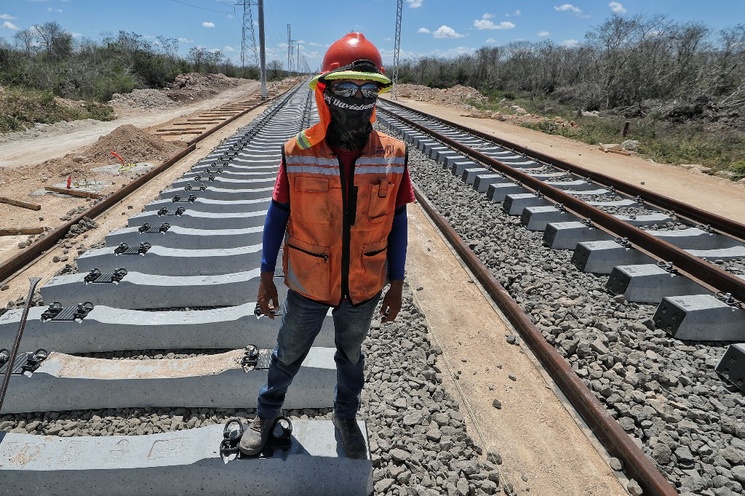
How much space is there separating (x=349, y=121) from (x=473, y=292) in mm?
3078

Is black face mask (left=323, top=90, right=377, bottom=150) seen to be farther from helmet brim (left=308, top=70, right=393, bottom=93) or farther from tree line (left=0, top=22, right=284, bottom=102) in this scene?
tree line (left=0, top=22, right=284, bottom=102)

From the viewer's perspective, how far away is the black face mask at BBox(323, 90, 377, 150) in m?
1.74

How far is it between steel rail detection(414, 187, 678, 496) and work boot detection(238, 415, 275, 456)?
205 centimetres

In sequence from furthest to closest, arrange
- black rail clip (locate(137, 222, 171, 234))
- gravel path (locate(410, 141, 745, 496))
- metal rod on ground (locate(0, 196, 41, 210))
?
metal rod on ground (locate(0, 196, 41, 210)) → black rail clip (locate(137, 222, 171, 234)) → gravel path (locate(410, 141, 745, 496))

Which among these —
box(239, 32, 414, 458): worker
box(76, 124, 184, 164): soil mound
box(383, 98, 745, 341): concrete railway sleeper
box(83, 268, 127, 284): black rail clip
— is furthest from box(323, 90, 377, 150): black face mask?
box(76, 124, 184, 164): soil mound

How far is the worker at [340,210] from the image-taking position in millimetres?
1744

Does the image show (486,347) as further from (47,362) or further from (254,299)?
(47,362)

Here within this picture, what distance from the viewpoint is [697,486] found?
7.69ft

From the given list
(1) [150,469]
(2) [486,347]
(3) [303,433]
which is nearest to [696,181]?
(2) [486,347]

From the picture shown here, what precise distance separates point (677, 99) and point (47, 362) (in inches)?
1067

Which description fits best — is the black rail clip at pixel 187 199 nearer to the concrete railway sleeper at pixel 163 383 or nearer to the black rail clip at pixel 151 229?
the black rail clip at pixel 151 229

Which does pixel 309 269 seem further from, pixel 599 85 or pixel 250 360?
pixel 599 85

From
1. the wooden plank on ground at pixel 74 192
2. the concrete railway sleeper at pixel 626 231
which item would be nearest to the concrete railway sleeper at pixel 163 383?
the concrete railway sleeper at pixel 626 231

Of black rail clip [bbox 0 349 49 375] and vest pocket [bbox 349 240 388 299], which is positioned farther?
black rail clip [bbox 0 349 49 375]
